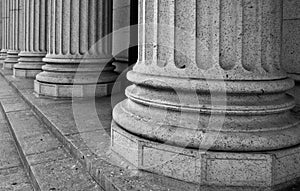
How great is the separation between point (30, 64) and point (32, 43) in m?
0.71

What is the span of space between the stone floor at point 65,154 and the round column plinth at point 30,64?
174 inches

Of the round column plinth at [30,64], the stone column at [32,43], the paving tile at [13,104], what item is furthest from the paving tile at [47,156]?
the round column plinth at [30,64]

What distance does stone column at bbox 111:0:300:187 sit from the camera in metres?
2.94

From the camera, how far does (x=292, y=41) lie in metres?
4.92

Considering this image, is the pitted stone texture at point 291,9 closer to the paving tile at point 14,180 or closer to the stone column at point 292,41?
the stone column at point 292,41

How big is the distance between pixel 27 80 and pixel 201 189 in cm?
902

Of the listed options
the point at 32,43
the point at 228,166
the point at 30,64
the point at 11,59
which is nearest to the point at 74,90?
the point at 30,64

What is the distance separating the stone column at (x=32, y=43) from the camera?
10.7m

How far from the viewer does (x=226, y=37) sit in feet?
10.0

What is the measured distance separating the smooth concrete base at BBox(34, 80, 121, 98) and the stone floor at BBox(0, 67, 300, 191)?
0.40 m

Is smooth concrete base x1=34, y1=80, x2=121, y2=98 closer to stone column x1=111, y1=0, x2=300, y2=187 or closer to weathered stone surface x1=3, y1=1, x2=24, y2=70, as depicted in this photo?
stone column x1=111, y1=0, x2=300, y2=187

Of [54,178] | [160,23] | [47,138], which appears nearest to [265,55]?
[160,23]

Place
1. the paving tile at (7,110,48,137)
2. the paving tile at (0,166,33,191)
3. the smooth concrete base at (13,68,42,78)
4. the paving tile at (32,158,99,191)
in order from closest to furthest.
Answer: the paving tile at (32,158,99,191) → the paving tile at (0,166,33,191) → the paving tile at (7,110,48,137) → the smooth concrete base at (13,68,42,78)

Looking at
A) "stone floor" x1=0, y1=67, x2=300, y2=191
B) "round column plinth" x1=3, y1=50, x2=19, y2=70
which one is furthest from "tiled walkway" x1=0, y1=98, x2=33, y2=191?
"round column plinth" x1=3, y1=50, x2=19, y2=70
